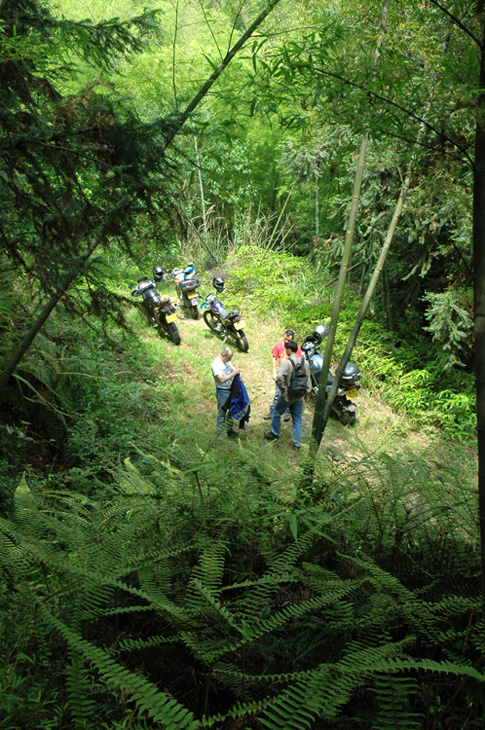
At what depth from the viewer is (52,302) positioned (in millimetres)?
3424

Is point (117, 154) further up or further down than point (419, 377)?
further up

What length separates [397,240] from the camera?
7.59 meters

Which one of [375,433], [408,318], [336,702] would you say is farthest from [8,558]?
[408,318]

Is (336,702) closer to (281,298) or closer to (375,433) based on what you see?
(375,433)

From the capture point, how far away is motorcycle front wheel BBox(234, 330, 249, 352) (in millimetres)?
8589

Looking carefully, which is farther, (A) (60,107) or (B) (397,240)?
(B) (397,240)

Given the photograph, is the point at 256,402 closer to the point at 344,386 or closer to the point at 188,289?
the point at 344,386

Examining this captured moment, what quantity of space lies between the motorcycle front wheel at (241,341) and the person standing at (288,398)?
2570 millimetres

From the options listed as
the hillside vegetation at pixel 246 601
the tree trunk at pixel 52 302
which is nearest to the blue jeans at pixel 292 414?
the tree trunk at pixel 52 302

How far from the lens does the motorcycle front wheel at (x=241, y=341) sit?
859cm

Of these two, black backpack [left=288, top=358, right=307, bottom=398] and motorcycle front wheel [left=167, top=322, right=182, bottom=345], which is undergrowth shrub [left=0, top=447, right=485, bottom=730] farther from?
motorcycle front wheel [left=167, top=322, right=182, bottom=345]

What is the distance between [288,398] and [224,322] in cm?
318

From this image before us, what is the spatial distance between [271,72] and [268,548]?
1.57 metres

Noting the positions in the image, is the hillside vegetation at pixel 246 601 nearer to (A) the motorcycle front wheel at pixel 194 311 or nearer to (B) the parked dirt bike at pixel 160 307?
(B) the parked dirt bike at pixel 160 307
